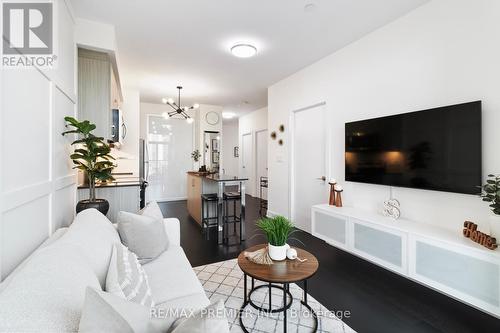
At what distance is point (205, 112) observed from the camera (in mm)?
6750

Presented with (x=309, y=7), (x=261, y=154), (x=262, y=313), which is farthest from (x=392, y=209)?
(x=261, y=154)

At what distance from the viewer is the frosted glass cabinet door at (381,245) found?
7.23 feet

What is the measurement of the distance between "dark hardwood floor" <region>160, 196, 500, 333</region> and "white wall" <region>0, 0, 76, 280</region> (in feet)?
5.40

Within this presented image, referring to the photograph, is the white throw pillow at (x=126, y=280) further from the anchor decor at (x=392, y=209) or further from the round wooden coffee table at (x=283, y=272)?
the anchor decor at (x=392, y=209)

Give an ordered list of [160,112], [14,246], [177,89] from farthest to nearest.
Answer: [160,112]
[177,89]
[14,246]

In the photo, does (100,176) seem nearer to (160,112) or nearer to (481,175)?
(481,175)

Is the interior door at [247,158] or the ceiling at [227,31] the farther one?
the interior door at [247,158]

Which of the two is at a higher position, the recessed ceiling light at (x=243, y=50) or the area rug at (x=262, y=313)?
the recessed ceiling light at (x=243, y=50)

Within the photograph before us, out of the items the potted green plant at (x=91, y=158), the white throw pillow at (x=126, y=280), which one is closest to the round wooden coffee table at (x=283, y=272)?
the white throw pillow at (x=126, y=280)

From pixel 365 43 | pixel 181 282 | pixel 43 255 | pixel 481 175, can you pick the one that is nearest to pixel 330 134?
pixel 365 43

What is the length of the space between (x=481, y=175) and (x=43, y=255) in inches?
117

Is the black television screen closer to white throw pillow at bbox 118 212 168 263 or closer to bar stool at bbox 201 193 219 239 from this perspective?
bar stool at bbox 201 193 219 239

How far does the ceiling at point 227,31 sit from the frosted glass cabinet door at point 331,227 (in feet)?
7.53

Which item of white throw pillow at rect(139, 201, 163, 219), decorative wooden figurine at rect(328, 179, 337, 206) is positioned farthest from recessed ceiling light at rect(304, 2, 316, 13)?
white throw pillow at rect(139, 201, 163, 219)
